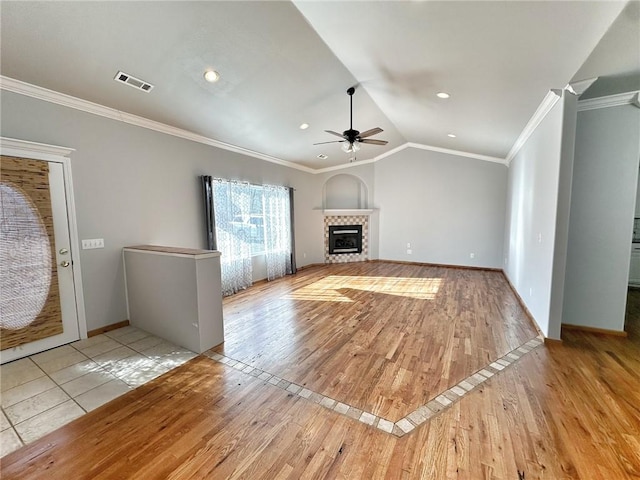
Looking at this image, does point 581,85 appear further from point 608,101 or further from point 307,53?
point 307,53

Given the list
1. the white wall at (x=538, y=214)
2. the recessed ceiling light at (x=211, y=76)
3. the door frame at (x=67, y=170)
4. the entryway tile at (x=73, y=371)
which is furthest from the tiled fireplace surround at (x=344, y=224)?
the entryway tile at (x=73, y=371)

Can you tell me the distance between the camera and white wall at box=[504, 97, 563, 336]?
9.54 feet

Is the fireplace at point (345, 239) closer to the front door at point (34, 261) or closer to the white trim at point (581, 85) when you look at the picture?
the white trim at point (581, 85)

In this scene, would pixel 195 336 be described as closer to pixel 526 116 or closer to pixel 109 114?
pixel 109 114

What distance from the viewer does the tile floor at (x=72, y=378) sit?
1906 mm

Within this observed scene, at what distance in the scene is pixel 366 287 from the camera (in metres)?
5.27

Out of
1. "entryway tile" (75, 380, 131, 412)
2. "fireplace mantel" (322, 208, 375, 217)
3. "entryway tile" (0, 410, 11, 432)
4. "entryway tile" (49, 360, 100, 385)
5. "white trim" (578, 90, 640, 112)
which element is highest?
"white trim" (578, 90, 640, 112)

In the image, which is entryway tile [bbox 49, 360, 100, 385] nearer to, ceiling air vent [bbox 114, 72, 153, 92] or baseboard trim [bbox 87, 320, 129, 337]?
baseboard trim [bbox 87, 320, 129, 337]

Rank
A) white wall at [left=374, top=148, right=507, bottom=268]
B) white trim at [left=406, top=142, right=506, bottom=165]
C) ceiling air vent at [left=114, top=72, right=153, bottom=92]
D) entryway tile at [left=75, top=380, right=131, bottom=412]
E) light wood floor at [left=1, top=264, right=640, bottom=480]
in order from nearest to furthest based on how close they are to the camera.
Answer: light wood floor at [left=1, top=264, right=640, bottom=480] → entryway tile at [left=75, top=380, right=131, bottom=412] → ceiling air vent at [left=114, top=72, right=153, bottom=92] → white trim at [left=406, top=142, right=506, bottom=165] → white wall at [left=374, top=148, right=507, bottom=268]

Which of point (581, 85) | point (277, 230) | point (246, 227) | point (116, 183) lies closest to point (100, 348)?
point (116, 183)

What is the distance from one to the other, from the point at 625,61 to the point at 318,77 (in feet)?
9.18

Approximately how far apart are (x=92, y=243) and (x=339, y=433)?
3.40 metres

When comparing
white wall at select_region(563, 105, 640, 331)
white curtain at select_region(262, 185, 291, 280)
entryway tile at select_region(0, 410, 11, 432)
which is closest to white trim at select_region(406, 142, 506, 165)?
white wall at select_region(563, 105, 640, 331)

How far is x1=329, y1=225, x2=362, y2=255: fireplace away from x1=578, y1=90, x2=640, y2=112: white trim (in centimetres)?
531
